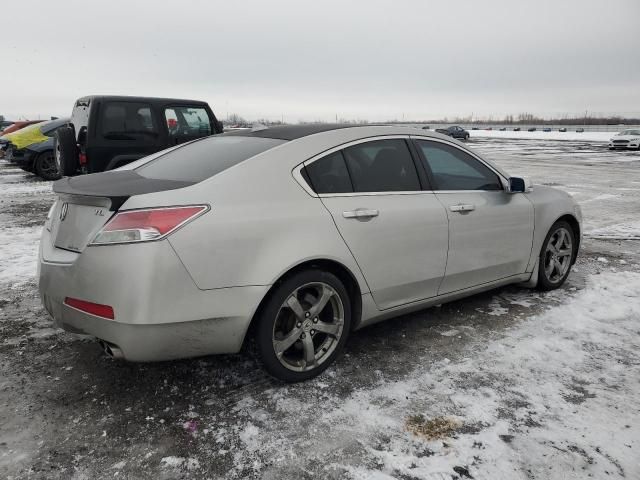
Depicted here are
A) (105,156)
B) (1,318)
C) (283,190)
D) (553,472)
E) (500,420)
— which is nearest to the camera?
(553,472)

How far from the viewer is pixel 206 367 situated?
130 inches

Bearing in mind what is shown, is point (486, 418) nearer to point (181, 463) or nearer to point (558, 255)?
point (181, 463)

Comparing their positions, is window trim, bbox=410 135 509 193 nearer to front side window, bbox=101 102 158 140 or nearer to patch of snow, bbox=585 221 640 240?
patch of snow, bbox=585 221 640 240

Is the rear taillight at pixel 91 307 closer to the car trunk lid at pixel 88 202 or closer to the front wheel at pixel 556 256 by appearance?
the car trunk lid at pixel 88 202

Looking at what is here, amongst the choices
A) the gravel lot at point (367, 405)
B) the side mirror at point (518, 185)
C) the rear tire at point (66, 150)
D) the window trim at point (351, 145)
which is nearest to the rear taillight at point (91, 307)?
the gravel lot at point (367, 405)

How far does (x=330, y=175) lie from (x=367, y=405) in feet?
4.50

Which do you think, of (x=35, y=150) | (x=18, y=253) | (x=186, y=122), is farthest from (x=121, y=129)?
(x=35, y=150)

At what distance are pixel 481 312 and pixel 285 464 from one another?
2.47 meters

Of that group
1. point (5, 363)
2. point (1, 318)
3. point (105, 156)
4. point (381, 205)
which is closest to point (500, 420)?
point (381, 205)

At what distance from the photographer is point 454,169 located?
3.94m

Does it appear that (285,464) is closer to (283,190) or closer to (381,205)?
(283,190)

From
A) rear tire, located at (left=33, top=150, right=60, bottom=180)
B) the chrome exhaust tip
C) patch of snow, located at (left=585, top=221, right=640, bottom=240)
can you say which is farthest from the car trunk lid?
rear tire, located at (left=33, top=150, right=60, bottom=180)

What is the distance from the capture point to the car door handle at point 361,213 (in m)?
3.11

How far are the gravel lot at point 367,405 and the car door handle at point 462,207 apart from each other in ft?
3.01
